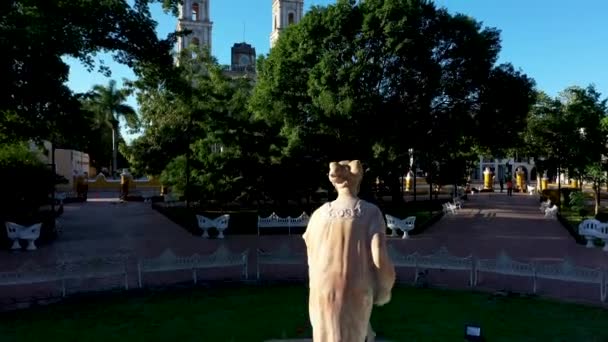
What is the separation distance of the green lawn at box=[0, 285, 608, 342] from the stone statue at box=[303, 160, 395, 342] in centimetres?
383

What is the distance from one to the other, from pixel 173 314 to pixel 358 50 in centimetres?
1879

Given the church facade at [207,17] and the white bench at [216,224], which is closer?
the white bench at [216,224]

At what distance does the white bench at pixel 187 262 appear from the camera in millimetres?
10898

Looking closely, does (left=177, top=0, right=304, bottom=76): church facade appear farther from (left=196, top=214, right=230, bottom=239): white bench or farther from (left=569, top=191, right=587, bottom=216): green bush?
(left=196, top=214, right=230, bottom=239): white bench

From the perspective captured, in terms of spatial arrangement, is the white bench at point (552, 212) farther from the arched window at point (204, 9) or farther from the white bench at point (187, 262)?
the arched window at point (204, 9)

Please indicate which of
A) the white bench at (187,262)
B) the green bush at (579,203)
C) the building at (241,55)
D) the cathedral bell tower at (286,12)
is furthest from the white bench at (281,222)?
the building at (241,55)

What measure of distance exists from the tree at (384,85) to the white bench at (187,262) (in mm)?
11505

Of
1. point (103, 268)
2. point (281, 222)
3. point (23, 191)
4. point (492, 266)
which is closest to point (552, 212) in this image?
point (281, 222)

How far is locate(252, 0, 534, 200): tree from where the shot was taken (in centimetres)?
2481

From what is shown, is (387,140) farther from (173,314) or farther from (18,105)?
(173,314)

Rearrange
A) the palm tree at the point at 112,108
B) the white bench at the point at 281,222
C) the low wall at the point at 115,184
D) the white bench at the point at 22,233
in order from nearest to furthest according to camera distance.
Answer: the white bench at the point at 22,233, the white bench at the point at 281,222, the low wall at the point at 115,184, the palm tree at the point at 112,108

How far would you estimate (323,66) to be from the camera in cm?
2494

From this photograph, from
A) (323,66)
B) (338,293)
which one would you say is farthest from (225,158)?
(338,293)

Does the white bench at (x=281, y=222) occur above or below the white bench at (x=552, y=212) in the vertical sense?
above
